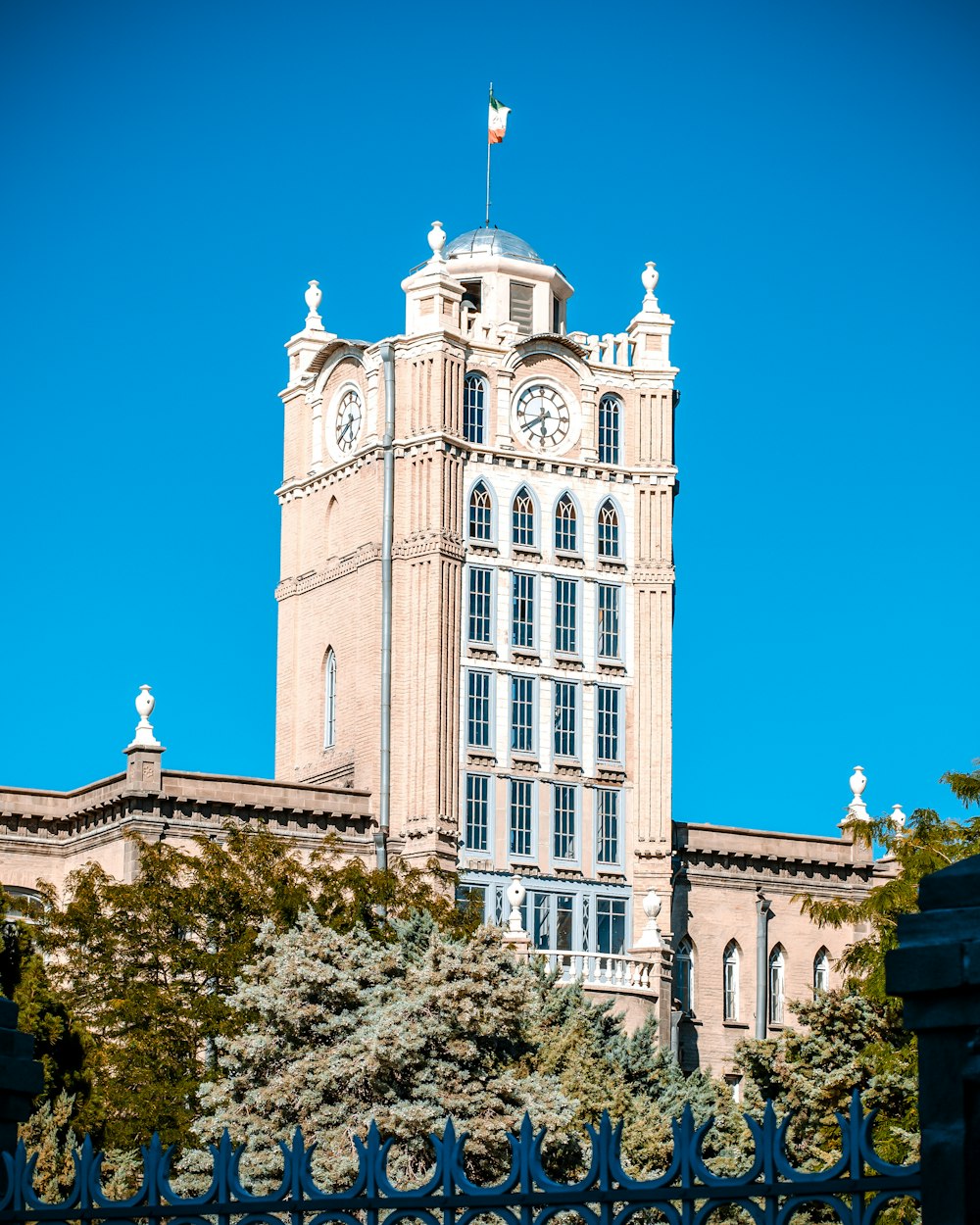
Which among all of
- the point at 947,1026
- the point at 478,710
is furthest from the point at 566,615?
the point at 947,1026

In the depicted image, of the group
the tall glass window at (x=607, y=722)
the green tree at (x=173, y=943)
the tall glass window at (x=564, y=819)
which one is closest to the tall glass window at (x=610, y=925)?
the tall glass window at (x=564, y=819)

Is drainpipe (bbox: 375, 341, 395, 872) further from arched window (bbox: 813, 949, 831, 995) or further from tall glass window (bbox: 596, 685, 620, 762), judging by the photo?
arched window (bbox: 813, 949, 831, 995)

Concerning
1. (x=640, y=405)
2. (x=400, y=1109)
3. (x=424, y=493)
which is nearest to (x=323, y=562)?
(x=424, y=493)

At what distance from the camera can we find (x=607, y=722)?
233 feet

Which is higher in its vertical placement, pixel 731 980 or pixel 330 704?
pixel 330 704

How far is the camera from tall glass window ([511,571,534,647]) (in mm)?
70062

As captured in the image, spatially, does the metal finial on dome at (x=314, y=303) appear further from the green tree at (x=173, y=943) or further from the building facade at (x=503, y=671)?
the green tree at (x=173, y=943)

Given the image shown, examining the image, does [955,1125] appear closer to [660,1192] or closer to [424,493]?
[660,1192]

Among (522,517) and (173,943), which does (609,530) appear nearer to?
(522,517)

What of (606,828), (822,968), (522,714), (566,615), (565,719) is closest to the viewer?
(522,714)

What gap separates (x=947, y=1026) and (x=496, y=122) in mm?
69472

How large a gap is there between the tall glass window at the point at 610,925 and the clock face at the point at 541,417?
12196mm

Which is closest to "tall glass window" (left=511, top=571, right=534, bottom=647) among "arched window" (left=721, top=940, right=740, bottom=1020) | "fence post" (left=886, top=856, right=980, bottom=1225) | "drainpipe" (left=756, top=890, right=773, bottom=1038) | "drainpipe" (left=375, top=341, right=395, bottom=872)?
"drainpipe" (left=375, top=341, right=395, bottom=872)

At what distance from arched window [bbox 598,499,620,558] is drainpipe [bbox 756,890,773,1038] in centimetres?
1030
